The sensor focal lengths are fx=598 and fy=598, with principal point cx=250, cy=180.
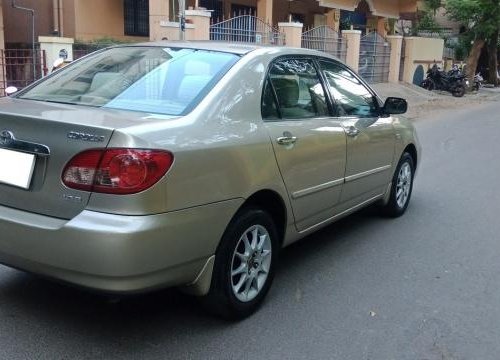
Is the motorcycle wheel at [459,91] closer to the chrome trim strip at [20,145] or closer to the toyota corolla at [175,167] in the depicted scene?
the toyota corolla at [175,167]

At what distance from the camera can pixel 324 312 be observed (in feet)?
12.4

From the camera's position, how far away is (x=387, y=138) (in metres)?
5.31

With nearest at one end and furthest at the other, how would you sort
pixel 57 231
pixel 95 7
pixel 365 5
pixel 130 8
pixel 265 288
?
Answer: 1. pixel 57 231
2. pixel 265 288
3. pixel 95 7
4. pixel 130 8
5. pixel 365 5

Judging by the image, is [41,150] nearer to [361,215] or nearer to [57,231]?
[57,231]

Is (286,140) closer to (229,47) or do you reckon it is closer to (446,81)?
(229,47)

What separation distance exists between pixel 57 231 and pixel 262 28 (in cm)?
1393

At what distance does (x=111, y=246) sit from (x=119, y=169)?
1.21ft

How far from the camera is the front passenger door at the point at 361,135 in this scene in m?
4.65

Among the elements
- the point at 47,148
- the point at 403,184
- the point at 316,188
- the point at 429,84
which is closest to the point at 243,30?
the point at 403,184

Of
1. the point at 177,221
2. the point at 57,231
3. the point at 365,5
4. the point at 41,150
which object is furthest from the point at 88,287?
the point at 365,5

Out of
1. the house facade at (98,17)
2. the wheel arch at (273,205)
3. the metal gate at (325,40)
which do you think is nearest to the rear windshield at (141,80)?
the wheel arch at (273,205)

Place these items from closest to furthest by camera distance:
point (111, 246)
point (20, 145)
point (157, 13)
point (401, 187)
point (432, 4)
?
point (111, 246), point (20, 145), point (401, 187), point (157, 13), point (432, 4)

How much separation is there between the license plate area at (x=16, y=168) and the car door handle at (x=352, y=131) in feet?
7.90

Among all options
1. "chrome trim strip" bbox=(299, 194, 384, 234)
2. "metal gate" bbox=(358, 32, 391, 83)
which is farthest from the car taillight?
"metal gate" bbox=(358, 32, 391, 83)
